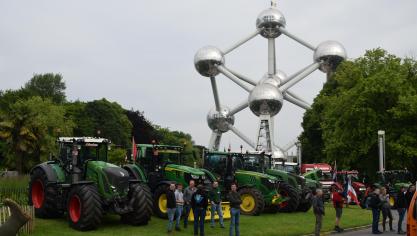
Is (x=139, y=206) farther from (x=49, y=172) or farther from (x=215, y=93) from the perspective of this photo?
(x=215, y=93)

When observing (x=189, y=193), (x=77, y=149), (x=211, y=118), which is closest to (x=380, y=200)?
(x=189, y=193)

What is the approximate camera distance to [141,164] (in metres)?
18.9

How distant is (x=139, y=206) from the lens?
15180 millimetres

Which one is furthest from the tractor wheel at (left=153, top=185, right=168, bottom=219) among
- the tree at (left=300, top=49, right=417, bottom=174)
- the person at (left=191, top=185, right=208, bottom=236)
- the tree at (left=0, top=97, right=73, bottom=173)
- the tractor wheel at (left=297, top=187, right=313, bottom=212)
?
the tree at (left=300, top=49, right=417, bottom=174)

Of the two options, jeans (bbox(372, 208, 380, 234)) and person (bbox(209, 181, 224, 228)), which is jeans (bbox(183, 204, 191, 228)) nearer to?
person (bbox(209, 181, 224, 228))

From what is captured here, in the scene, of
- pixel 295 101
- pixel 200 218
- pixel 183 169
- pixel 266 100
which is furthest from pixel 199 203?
pixel 295 101

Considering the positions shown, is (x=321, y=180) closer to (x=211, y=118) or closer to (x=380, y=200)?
(x=380, y=200)

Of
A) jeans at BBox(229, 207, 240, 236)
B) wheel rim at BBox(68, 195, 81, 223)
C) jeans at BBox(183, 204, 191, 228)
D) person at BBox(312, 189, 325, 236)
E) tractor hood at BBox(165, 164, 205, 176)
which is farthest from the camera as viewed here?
tractor hood at BBox(165, 164, 205, 176)

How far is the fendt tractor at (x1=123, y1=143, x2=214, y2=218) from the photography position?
60.2 feet

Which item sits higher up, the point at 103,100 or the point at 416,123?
the point at 103,100

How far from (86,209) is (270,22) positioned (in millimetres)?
45805

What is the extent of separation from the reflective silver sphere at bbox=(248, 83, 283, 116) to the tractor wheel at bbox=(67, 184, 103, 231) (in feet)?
123

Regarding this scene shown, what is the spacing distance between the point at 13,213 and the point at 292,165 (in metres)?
32.9

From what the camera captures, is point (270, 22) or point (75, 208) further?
point (270, 22)
